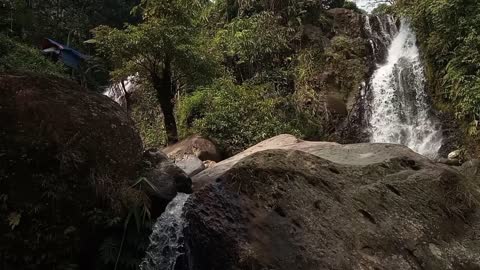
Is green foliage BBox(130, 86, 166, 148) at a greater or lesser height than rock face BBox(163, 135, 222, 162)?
greater

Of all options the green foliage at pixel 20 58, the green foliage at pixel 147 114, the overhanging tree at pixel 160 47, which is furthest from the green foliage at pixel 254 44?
the green foliage at pixel 20 58

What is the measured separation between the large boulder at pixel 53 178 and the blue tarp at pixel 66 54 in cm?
1964

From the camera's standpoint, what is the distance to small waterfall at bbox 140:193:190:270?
5051mm

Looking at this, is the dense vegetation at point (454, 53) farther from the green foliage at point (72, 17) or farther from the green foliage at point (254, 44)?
the green foliage at point (72, 17)

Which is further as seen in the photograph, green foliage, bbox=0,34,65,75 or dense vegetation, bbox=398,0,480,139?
dense vegetation, bbox=398,0,480,139

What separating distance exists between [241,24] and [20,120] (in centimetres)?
1251

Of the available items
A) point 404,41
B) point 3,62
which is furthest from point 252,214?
point 404,41

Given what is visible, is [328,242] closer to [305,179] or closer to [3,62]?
[305,179]

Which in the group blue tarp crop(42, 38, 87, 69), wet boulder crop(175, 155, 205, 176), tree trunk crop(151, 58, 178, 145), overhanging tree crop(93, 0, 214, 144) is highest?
blue tarp crop(42, 38, 87, 69)

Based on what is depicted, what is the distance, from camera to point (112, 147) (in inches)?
205

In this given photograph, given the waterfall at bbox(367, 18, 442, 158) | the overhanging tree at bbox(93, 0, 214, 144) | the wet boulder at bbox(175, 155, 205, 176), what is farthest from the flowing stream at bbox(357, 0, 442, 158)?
the wet boulder at bbox(175, 155, 205, 176)

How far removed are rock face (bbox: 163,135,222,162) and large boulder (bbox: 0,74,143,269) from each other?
585cm

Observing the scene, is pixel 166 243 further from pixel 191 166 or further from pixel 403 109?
pixel 403 109

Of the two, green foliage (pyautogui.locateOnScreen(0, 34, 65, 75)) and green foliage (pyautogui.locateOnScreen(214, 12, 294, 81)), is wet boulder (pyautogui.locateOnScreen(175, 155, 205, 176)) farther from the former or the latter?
green foliage (pyautogui.locateOnScreen(214, 12, 294, 81))
